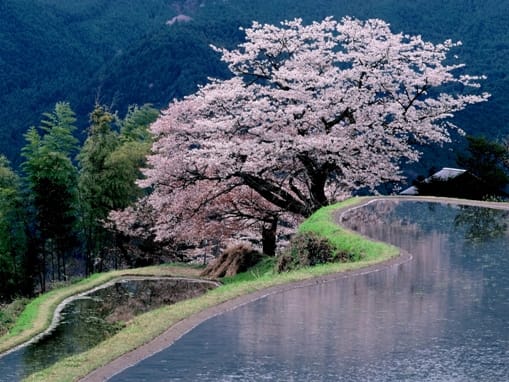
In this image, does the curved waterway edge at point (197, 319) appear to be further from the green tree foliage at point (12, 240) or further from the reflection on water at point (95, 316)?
the green tree foliage at point (12, 240)

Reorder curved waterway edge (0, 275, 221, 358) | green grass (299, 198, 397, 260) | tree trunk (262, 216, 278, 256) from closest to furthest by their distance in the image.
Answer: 1. green grass (299, 198, 397, 260)
2. curved waterway edge (0, 275, 221, 358)
3. tree trunk (262, 216, 278, 256)

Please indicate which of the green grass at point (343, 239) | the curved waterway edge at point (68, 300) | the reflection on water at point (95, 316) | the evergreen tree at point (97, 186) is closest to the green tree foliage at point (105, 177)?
the evergreen tree at point (97, 186)

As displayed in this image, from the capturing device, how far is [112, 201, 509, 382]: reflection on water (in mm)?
8289

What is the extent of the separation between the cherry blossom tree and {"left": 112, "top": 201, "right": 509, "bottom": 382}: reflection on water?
11873 millimetres

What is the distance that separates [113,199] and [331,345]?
3574 cm

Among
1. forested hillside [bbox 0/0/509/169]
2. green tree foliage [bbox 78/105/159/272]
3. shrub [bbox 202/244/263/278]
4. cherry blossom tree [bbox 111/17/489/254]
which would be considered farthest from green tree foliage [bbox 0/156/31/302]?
forested hillside [bbox 0/0/509/169]

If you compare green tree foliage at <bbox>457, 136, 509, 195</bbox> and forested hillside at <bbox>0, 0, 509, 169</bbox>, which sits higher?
forested hillside at <bbox>0, 0, 509, 169</bbox>

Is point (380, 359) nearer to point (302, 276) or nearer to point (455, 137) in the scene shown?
point (302, 276)

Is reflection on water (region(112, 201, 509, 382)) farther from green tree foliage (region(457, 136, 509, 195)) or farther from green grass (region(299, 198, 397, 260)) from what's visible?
green tree foliage (region(457, 136, 509, 195))

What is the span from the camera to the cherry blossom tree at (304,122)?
1031 inches

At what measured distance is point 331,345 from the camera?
9156 mm

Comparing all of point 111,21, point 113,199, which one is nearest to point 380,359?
point 113,199

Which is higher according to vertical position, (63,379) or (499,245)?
(499,245)

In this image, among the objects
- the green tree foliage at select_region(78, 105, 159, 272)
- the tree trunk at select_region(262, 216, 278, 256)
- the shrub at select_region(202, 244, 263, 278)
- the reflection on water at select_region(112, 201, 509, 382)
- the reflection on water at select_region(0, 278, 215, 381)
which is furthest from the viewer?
the green tree foliage at select_region(78, 105, 159, 272)
